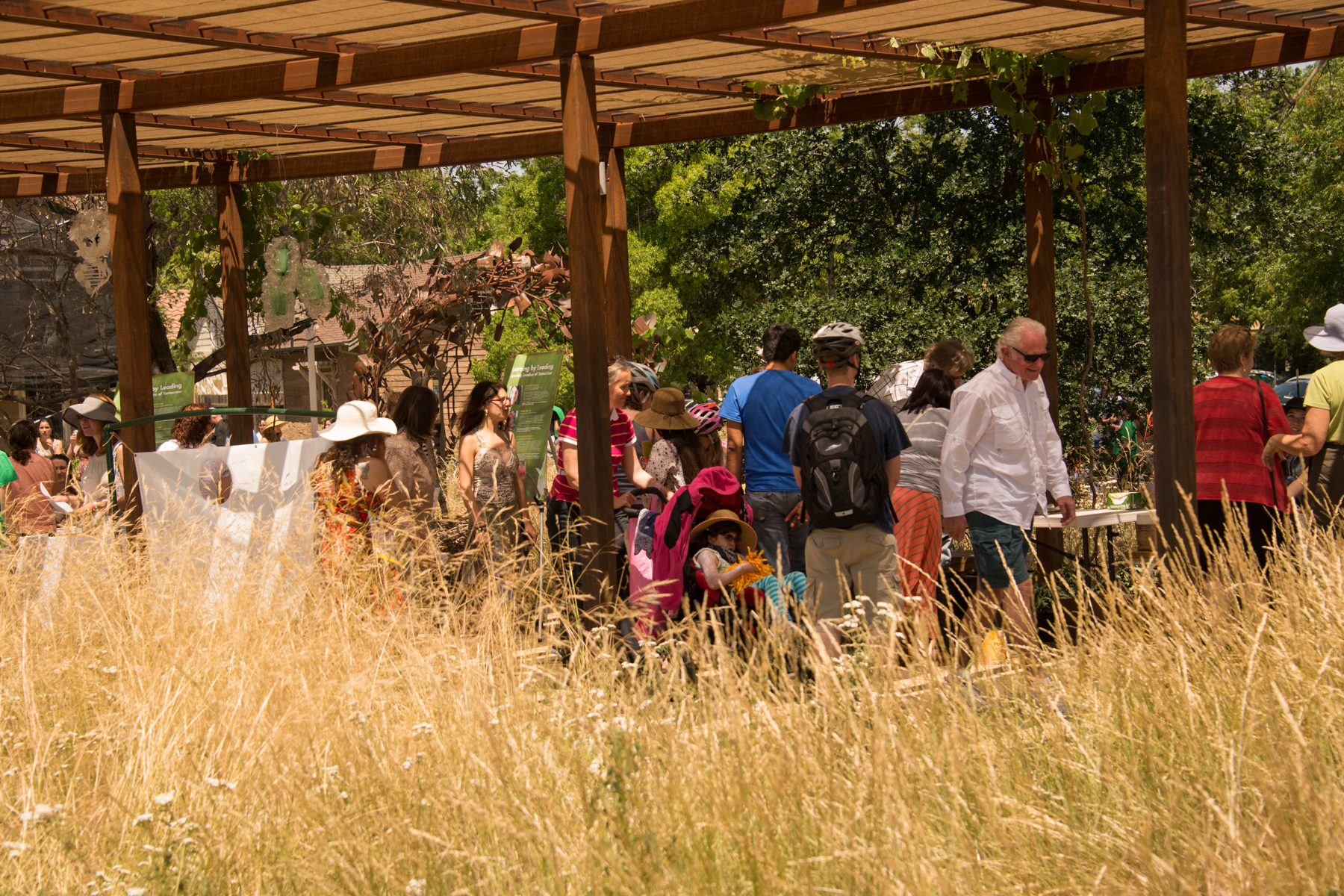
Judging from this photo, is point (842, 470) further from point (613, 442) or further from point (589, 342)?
point (613, 442)

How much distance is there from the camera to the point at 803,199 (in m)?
13.9

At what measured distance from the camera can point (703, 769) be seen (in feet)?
10.3

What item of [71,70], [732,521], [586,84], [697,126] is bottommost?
[732,521]

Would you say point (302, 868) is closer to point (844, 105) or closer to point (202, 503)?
point (202, 503)

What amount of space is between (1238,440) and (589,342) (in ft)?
10.5

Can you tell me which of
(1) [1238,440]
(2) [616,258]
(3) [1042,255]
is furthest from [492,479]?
(1) [1238,440]

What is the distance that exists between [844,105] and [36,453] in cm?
623

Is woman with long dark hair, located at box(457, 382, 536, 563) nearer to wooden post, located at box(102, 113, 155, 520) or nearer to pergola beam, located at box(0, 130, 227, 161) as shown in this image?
wooden post, located at box(102, 113, 155, 520)

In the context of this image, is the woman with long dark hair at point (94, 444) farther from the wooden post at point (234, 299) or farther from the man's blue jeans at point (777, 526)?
the man's blue jeans at point (777, 526)

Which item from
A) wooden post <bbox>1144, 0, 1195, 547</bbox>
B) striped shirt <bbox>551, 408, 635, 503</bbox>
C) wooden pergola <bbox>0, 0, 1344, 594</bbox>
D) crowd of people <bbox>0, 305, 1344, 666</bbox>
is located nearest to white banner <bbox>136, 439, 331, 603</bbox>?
crowd of people <bbox>0, 305, 1344, 666</bbox>

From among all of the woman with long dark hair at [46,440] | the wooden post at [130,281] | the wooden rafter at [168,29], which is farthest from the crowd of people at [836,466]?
the woman with long dark hair at [46,440]

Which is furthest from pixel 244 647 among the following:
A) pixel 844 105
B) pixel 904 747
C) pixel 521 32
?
pixel 844 105

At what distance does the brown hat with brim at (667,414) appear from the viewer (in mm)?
6547

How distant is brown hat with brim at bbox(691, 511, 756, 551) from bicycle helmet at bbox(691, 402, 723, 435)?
3.05 feet
